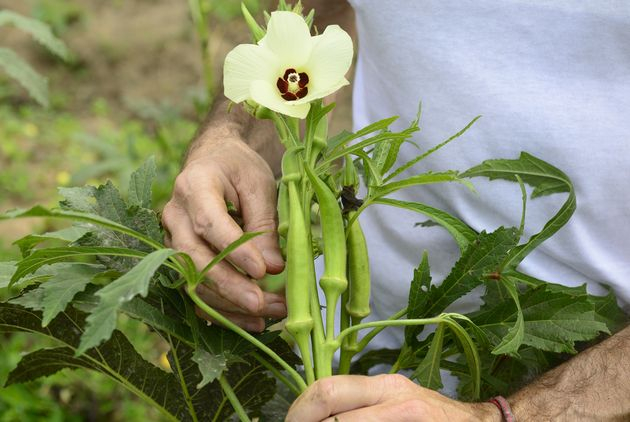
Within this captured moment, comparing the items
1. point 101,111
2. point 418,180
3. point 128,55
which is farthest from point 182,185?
point 128,55

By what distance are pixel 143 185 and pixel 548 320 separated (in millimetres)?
597

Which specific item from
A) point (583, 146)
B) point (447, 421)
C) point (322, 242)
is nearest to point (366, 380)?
point (447, 421)

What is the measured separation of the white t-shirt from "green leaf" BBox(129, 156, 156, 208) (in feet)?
1.68

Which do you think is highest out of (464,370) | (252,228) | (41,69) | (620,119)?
(620,119)

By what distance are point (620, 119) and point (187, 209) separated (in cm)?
69

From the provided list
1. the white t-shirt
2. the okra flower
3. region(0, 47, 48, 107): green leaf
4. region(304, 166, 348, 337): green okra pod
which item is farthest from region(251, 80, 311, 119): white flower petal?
region(0, 47, 48, 107): green leaf

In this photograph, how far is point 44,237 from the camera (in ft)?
3.53

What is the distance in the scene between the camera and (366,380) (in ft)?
3.52

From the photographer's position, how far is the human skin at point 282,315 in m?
1.06

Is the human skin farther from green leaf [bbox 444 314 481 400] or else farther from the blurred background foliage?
the blurred background foliage

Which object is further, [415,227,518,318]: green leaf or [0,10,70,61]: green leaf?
[0,10,70,61]: green leaf

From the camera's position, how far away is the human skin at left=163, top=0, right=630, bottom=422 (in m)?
1.06

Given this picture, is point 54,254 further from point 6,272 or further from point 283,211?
point 283,211

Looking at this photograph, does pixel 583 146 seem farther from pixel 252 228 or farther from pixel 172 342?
pixel 172 342
